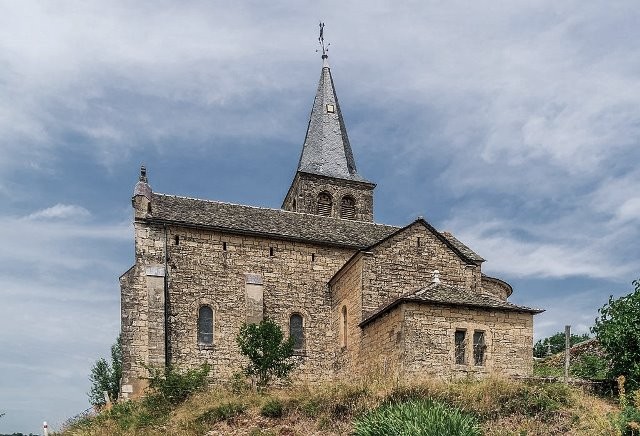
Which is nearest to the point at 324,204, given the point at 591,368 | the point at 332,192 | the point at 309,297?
the point at 332,192

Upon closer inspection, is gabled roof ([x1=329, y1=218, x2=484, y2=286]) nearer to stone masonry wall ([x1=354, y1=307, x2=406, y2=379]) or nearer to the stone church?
the stone church

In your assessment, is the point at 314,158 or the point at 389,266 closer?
the point at 389,266

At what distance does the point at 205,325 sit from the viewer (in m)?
25.8

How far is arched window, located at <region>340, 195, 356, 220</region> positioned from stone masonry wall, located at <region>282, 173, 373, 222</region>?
0.24 meters

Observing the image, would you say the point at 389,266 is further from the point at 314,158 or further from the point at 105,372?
the point at 105,372

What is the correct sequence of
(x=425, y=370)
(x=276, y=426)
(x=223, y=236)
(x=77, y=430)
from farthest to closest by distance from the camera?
(x=223, y=236), (x=425, y=370), (x=77, y=430), (x=276, y=426)

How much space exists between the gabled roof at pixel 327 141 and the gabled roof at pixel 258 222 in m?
8.27

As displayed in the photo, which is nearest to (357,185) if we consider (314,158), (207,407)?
(314,158)

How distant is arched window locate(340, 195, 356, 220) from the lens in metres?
38.2

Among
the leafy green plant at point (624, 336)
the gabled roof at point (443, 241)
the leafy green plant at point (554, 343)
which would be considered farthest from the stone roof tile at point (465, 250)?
the leafy green plant at point (554, 343)

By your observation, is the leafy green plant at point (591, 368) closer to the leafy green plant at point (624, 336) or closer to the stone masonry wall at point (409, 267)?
the leafy green plant at point (624, 336)

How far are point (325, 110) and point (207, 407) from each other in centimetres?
2715

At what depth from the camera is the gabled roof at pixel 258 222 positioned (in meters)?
26.6

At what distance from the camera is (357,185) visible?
1517 inches
